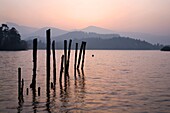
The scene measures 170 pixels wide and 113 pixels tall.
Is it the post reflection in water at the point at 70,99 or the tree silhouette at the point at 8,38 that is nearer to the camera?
the post reflection in water at the point at 70,99

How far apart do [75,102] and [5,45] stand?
465ft

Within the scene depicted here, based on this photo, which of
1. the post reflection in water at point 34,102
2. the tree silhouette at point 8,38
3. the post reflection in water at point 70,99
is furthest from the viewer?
the tree silhouette at point 8,38

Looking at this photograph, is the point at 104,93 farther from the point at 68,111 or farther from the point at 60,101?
the point at 68,111

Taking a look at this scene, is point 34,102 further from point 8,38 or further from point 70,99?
Answer: point 8,38

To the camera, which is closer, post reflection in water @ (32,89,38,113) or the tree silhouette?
post reflection in water @ (32,89,38,113)

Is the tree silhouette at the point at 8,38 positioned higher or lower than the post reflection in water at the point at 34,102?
higher

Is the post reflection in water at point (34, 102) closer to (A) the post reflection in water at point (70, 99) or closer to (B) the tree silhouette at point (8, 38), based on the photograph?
(A) the post reflection in water at point (70, 99)

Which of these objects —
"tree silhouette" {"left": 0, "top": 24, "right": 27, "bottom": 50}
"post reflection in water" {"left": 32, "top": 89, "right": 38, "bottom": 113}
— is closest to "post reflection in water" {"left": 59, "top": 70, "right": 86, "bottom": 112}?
"post reflection in water" {"left": 32, "top": 89, "right": 38, "bottom": 113}

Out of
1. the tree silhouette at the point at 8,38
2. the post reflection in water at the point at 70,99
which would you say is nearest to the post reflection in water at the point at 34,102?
the post reflection in water at the point at 70,99

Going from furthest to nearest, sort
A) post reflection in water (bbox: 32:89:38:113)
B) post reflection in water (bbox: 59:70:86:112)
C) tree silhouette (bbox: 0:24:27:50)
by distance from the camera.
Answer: tree silhouette (bbox: 0:24:27:50), post reflection in water (bbox: 59:70:86:112), post reflection in water (bbox: 32:89:38:113)

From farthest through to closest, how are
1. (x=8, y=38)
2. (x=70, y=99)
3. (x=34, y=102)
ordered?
(x=8, y=38) < (x=70, y=99) < (x=34, y=102)

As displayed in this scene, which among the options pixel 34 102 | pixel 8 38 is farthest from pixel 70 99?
pixel 8 38

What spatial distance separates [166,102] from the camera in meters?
19.1

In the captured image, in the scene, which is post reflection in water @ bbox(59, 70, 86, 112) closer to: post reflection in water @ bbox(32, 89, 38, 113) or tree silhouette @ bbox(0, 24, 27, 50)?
post reflection in water @ bbox(32, 89, 38, 113)
